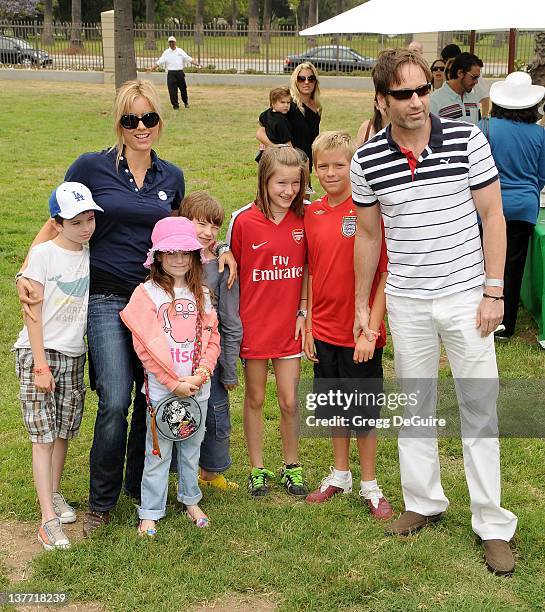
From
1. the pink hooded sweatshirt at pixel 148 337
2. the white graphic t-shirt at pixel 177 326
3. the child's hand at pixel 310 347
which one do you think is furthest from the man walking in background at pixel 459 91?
the pink hooded sweatshirt at pixel 148 337

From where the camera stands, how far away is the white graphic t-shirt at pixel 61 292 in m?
3.66

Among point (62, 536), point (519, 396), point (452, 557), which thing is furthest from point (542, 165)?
point (62, 536)

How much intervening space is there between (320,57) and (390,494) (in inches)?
1160

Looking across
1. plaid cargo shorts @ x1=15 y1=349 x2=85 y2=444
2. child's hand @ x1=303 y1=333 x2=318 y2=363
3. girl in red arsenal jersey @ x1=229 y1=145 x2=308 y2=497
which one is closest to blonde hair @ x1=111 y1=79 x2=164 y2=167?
girl in red arsenal jersey @ x1=229 y1=145 x2=308 y2=497

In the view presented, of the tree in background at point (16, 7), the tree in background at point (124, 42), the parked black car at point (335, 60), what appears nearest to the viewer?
the tree in background at point (124, 42)

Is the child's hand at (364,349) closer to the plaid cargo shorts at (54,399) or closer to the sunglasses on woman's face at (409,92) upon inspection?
the sunglasses on woman's face at (409,92)

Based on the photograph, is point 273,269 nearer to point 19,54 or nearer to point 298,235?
point 298,235

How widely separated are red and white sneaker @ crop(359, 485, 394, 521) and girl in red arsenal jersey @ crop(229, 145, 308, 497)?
1.73ft

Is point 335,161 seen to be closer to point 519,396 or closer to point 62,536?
point 62,536

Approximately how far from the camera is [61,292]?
3695 millimetres

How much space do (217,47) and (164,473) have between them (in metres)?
31.2

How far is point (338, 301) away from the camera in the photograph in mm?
3953

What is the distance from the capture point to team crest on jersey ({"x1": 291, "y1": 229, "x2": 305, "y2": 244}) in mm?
4016

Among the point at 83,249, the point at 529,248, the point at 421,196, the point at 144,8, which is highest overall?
the point at 144,8
